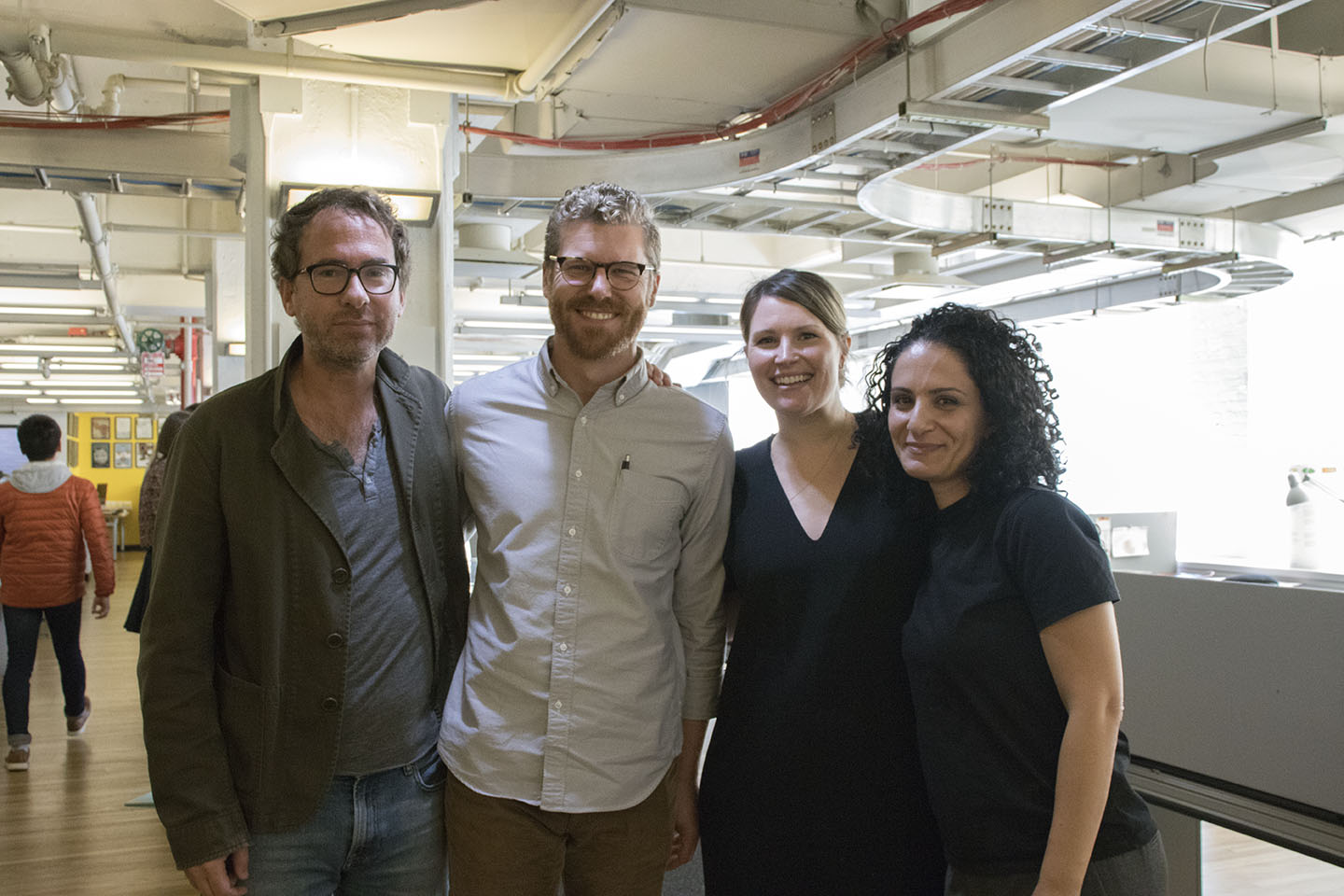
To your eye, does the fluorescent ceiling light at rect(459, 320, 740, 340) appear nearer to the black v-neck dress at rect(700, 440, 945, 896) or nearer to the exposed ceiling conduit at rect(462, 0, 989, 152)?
the exposed ceiling conduit at rect(462, 0, 989, 152)

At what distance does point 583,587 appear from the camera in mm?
1683

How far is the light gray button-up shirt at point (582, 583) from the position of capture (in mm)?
1645

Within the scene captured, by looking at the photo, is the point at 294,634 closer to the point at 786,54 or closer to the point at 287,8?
the point at 287,8

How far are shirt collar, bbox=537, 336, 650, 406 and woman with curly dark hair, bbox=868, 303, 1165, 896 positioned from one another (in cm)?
45

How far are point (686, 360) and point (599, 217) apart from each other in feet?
43.5

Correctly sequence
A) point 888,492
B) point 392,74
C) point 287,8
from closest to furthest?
1. point 888,492
2. point 287,8
3. point 392,74

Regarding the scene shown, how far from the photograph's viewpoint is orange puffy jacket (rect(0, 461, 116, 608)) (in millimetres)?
5418

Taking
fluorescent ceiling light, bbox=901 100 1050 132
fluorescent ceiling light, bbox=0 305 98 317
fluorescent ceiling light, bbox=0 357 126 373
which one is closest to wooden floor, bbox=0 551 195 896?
fluorescent ceiling light, bbox=0 305 98 317

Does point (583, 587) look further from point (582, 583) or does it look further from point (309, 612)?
point (309, 612)

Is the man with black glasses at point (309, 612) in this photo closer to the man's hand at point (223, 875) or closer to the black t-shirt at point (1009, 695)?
the man's hand at point (223, 875)

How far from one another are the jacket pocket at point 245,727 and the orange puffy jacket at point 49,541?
469 cm

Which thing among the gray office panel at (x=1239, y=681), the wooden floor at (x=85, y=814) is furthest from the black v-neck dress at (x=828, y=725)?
the wooden floor at (x=85, y=814)

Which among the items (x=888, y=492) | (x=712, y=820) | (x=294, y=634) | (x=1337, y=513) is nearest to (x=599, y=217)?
(x=888, y=492)

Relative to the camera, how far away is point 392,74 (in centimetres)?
370
